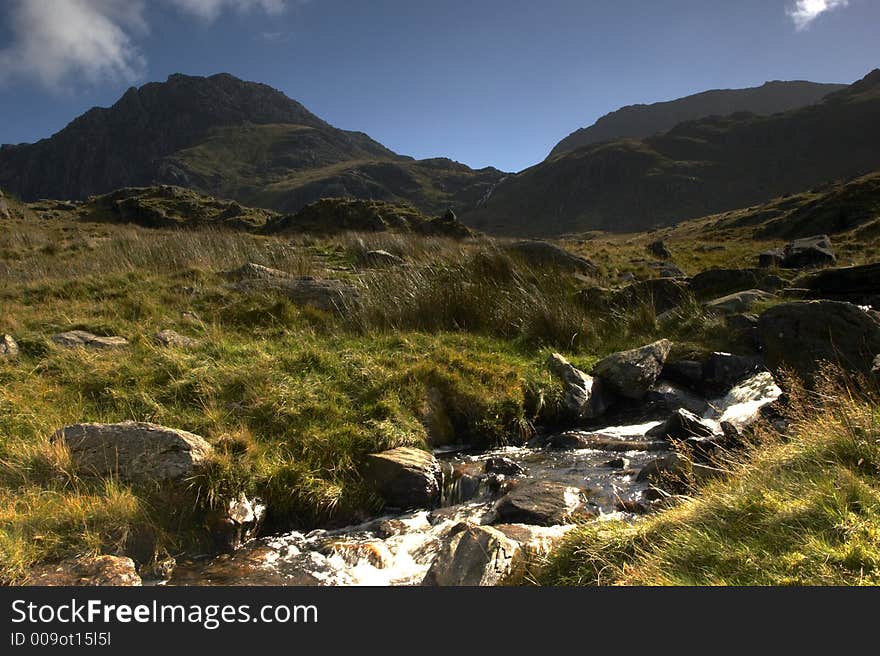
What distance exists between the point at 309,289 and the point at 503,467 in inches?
273

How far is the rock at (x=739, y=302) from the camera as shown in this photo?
35.6 feet

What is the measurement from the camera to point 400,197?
14662 centimetres

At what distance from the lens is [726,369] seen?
8.76 metres

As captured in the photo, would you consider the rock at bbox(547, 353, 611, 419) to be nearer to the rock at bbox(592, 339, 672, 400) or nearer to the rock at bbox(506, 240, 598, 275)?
the rock at bbox(592, 339, 672, 400)

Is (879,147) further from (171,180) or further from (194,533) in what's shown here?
(171,180)

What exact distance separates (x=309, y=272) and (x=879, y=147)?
12694cm

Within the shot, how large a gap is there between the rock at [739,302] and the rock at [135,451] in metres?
10.5

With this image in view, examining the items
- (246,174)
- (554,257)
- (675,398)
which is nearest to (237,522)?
(675,398)

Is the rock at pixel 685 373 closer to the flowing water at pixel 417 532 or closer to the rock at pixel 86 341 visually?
the flowing water at pixel 417 532

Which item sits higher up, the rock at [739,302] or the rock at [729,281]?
the rock at [729,281]

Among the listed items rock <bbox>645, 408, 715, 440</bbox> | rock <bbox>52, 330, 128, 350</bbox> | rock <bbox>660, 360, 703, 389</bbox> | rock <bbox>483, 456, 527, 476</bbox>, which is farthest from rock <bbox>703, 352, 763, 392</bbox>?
rock <bbox>52, 330, 128, 350</bbox>

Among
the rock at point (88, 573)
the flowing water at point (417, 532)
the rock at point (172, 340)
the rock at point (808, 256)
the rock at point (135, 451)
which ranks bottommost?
the flowing water at point (417, 532)

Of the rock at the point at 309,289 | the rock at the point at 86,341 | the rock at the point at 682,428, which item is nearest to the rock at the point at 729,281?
the rock at the point at 682,428

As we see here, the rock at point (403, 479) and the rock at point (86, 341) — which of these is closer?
the rock at point (403, 479)
